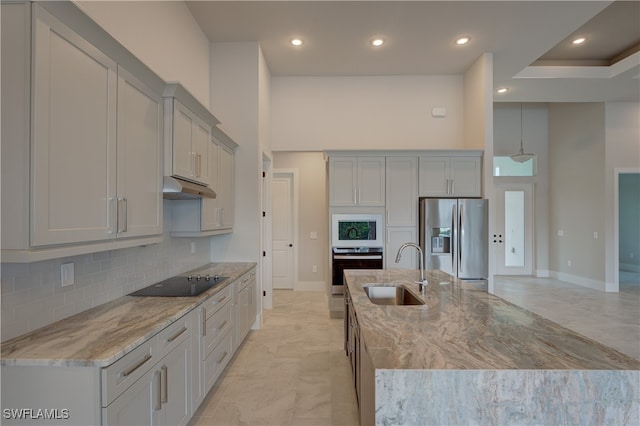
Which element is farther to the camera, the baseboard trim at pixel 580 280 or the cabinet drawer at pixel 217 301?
the baseboard trim at pixel 580 280

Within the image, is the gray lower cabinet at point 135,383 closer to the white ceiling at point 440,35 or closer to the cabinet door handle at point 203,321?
the cabinet door handle at point 203,321

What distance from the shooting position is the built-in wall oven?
4469 mm

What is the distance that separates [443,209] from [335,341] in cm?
224

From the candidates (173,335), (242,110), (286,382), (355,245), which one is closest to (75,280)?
(173,335)

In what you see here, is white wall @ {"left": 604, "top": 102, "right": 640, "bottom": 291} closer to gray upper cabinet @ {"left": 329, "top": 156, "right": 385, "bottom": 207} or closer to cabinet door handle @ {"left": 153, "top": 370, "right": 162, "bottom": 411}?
gray upper cabinet @ {"left": 329, "top": 156, "right": 385, "bottom": 207}

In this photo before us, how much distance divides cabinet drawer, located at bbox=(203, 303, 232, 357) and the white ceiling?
302 centimetres

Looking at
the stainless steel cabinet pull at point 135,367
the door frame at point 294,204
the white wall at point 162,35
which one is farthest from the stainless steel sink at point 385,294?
the door frame at point 294,204

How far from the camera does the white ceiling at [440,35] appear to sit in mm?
3338

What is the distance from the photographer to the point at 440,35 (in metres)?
3.84

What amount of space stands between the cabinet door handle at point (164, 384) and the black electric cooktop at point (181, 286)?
78cm

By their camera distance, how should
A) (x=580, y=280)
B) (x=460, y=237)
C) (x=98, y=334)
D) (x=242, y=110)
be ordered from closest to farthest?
(x=98, y=334) < (x=242, y=110) < (x=460, y=237) < (x=580, y=280)

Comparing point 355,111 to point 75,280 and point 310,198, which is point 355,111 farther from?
point 75,280

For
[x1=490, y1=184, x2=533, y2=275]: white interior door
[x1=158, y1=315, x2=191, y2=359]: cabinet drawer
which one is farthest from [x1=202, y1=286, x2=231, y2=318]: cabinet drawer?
[x1=490, y1=184, x2=533, y2=275]: white interior door

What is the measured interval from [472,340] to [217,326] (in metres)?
1.89
